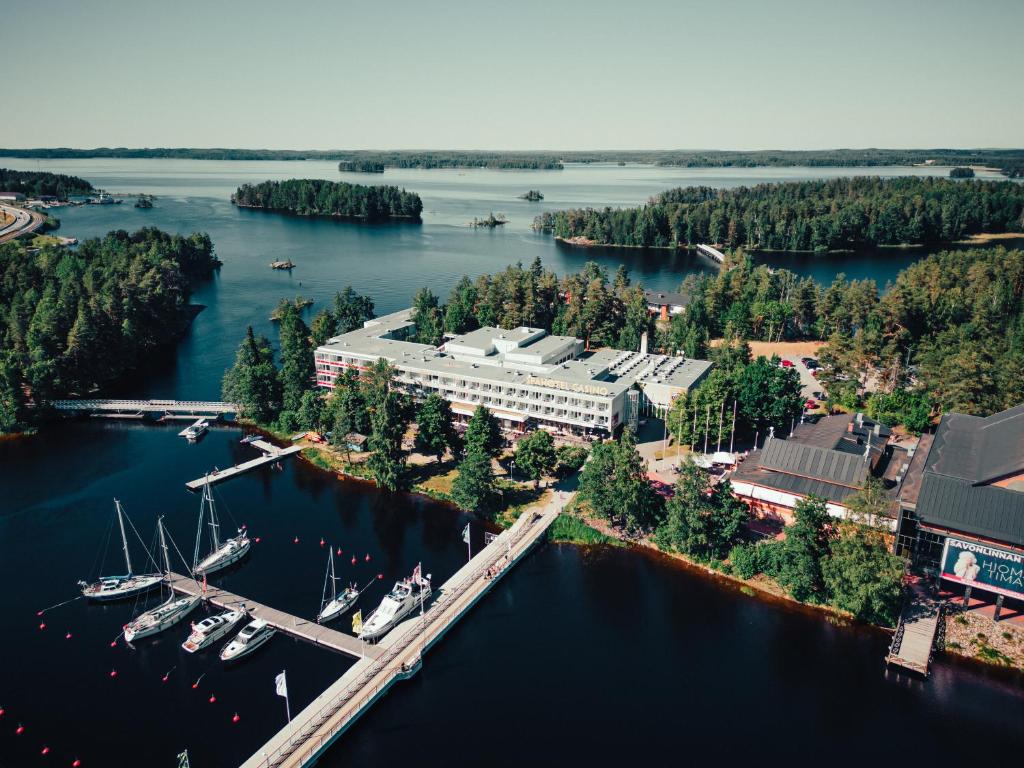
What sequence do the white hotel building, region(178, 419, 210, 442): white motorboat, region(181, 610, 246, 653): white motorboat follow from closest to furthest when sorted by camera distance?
region(181, 610, 246, 653): white motorboat, the white hotel building, region(178, 419, 210, 442): white motorboat

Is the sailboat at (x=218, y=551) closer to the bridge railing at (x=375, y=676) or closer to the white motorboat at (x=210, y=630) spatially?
the white motorboat at (x=210, y=630)

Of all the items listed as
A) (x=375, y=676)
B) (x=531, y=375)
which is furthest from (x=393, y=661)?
(x=531, y=375)

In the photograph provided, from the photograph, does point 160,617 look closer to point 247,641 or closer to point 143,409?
point 247,641

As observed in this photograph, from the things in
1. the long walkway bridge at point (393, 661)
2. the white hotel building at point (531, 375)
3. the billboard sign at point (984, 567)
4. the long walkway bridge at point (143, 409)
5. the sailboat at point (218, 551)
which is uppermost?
the white hotel building at point (531, 375)

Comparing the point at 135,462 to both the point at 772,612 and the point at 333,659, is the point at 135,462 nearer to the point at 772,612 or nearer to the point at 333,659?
the point at 333,659

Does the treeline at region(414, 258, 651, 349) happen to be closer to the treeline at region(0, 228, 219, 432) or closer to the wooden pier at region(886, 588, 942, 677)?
the treeline at region(0, 228, 219, 432)

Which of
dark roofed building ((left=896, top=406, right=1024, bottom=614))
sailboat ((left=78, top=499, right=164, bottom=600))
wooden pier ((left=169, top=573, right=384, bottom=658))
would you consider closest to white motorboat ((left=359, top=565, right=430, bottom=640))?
Answer: wooden pier ((left=169, top=573, right=384, bottom=658))

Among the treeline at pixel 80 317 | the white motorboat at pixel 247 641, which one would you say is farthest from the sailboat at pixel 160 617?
the treeline at pixel 80 317
